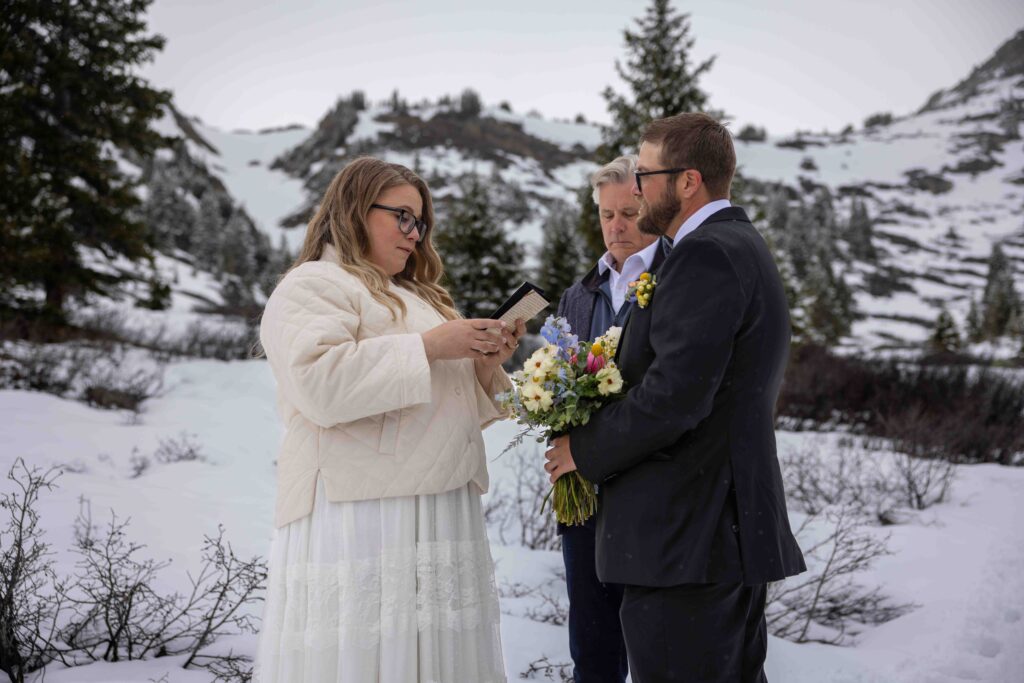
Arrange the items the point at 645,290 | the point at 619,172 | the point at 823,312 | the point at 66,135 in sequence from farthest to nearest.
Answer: the point at 823,312, the point at 66,135, the point at 619,172, the point at 645,290

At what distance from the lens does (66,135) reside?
12.3 meters

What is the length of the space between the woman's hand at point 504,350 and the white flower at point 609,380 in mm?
378

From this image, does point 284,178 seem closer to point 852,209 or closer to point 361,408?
point 852,209

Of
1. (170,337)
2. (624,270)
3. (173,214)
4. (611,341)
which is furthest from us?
(173,214)

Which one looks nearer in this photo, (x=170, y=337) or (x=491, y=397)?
(x=491, y=397)

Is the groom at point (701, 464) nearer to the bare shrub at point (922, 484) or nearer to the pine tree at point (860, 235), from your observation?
the bare shrub at point (922, 484)

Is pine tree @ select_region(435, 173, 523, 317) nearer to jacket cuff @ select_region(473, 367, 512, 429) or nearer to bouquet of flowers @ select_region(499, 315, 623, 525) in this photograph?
jacket cuff @ select_region(473, 367, 512, 429)

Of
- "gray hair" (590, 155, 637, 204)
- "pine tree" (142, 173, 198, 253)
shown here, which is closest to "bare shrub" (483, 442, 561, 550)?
"gray hair" (590, 155, 637, 204)

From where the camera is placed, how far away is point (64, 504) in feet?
15.6

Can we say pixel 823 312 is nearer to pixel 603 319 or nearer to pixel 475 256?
pixel 475 256

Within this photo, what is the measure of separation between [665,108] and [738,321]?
13472 mm

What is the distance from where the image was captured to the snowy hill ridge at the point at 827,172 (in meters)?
70.9

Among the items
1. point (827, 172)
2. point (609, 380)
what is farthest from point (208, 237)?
point (827, 172)

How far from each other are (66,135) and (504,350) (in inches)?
534
